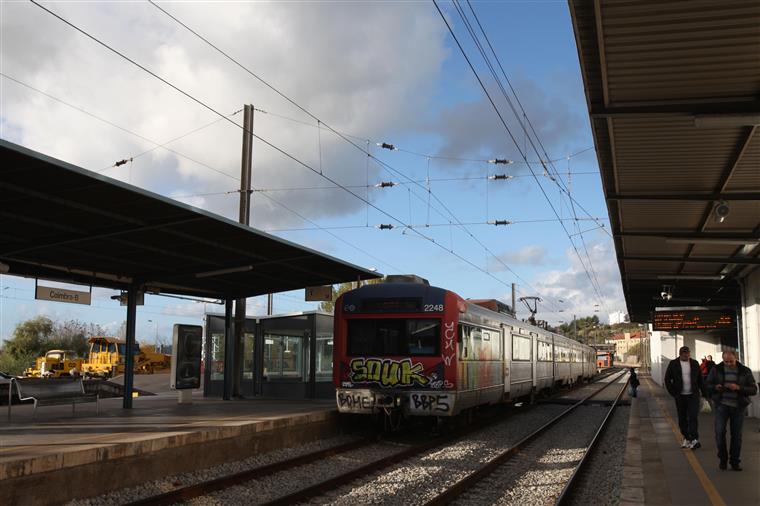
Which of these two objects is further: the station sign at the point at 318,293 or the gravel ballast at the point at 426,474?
the station sign at the point at 318,293

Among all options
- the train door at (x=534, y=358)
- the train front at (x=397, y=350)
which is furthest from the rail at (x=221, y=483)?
the train door at (x=534, y=358)

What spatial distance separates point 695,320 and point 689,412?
12605mm

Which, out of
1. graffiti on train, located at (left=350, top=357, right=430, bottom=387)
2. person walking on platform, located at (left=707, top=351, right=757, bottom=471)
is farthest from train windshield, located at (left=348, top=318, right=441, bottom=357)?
person walking on platform, located at (left=707, top=351, right=757, bottom=471)

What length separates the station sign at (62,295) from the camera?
1356 centimetres

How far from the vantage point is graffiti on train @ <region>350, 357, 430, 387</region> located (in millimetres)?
13867

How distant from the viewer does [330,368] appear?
18906 millimetres

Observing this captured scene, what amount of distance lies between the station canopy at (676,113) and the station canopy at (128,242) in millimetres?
6020

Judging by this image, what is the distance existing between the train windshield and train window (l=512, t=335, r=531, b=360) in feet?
21.5

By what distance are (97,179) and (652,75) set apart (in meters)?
6.58

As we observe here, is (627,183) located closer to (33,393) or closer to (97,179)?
(97,179)

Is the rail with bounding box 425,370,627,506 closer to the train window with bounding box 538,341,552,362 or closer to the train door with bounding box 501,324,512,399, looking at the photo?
the train door with bounding box 501,324,512,399

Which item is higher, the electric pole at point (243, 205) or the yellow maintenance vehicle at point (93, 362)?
the electric pole at point (243, 205)

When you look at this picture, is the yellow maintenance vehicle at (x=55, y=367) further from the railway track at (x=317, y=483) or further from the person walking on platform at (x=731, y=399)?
the person walking on platform at (x=731, y=399)

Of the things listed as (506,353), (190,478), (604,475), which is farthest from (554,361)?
(190,478)
